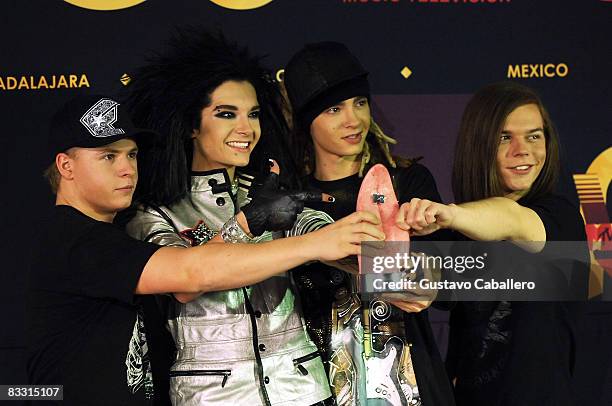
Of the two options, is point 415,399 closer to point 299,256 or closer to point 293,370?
point 293,370

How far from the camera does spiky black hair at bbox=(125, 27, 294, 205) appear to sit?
2.54m

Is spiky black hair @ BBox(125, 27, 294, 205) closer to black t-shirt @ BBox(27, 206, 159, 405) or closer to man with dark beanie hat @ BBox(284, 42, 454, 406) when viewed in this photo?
man with dark beanie hat @ BBox(284, 42, 454, 406)

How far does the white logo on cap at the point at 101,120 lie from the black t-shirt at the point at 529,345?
1164 mm

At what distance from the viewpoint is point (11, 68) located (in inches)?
132

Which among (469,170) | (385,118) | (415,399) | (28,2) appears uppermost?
(28,2)

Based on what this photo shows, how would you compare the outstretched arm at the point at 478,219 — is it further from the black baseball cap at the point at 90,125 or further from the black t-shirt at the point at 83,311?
the black baseball cap at the point at 90,125

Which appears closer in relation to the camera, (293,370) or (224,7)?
(293,370)

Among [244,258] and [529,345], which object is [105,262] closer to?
[244,258]

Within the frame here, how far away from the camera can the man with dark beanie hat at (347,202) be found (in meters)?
2.46

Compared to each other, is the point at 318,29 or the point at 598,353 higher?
the point at 318,29

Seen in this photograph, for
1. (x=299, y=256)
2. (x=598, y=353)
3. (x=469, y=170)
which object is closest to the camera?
(x=299, y=256)

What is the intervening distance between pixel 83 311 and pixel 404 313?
2.99 feet

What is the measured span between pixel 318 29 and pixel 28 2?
1121 mm

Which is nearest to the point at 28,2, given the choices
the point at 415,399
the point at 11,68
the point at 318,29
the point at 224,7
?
the point at 11,68
